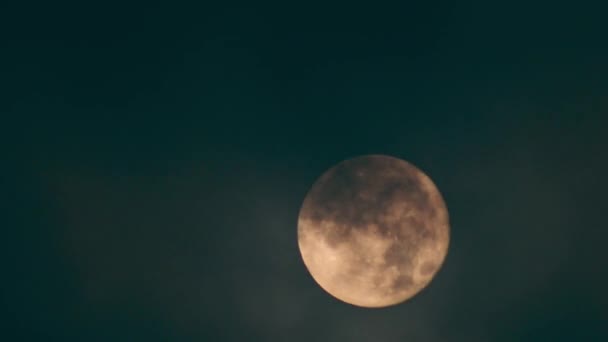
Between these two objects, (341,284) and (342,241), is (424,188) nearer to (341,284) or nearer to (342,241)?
(342,241)

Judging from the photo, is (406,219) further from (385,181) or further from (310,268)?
(310,268)

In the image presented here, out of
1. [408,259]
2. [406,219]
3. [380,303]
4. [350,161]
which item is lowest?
[380,303]

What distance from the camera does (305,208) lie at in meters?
11.2

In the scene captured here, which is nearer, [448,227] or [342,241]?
[342,241]

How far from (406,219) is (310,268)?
3569 mm

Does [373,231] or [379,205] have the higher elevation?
[379,205]

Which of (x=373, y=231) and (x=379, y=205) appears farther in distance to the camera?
(x=379, y=205)

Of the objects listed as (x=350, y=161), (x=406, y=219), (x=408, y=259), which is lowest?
(x=408, y=259)

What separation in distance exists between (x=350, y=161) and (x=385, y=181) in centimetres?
131

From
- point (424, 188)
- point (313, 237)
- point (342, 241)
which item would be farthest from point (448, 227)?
point (313, 237)

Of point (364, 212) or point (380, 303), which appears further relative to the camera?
point (380, 303)

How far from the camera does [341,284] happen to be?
430 inches

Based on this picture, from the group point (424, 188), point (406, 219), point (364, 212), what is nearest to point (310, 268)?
point (364, 212)

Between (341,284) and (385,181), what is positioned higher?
(385,181)
